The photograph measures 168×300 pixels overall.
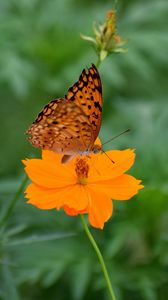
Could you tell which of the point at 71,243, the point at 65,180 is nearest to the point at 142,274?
the point at 71,243

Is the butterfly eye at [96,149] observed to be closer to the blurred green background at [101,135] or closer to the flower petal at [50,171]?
the flower petal at [50,171]

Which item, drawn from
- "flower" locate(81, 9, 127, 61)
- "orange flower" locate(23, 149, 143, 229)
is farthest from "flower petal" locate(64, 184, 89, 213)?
"flower" locate(81, 9, 127, 61)

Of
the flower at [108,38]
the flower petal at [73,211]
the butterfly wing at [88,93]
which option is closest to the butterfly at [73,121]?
the butterfly wing at [88,93]

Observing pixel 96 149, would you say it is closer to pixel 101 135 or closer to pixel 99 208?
pixel 99 208

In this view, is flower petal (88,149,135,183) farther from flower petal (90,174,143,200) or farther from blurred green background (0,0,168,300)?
blurred green background (0,0,168,300)

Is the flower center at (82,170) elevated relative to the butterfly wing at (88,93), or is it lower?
lower

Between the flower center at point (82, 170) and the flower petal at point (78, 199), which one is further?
the flower center at point (82, 170)

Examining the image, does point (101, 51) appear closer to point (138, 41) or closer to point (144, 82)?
point (138, 41)
